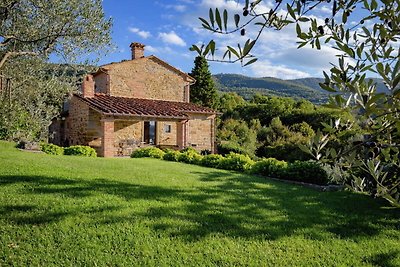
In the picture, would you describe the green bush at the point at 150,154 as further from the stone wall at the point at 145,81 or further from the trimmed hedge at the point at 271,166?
the stone wall at the point at 145,81

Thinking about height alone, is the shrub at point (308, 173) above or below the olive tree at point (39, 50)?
below

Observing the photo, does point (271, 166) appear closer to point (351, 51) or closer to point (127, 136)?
point (351, 51)

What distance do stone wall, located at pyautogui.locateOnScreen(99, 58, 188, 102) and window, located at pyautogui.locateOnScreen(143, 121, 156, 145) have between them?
9.36 ft

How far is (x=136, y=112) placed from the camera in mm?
21359

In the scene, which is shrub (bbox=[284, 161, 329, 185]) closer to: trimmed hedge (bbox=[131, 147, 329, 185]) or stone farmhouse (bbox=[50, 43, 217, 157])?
trimmed hedge (bbox=[131, 147, 329, 185])

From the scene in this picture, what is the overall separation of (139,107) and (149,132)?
7.41 feet

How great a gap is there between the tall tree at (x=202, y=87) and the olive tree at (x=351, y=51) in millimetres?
36345

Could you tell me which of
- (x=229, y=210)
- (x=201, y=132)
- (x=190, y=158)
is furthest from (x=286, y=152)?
(x=229, y=210)

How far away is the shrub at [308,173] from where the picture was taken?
37.1ft

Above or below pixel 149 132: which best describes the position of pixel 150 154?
below

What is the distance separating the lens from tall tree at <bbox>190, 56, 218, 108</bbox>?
39.0 m

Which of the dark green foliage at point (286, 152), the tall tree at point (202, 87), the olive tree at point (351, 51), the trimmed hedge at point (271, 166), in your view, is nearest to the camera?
the olive tree at point (351, 51)

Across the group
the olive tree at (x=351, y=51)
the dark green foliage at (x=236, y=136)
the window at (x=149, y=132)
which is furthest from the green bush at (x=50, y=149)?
the olive tree at (x=351, y=51)

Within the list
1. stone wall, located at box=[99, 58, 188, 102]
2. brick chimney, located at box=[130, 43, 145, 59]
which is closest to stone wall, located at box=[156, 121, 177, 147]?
stone wall, located at box=[99, 58, 188, 102]
